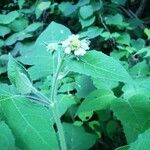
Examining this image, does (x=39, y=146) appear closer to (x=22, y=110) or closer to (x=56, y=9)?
(x=22, y=110)

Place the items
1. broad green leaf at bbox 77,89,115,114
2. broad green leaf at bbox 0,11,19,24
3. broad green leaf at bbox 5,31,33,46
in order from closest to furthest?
1. broad green leaf at bbox 77,89,115,114
2. broad green leaf at bbox 5,31,33,46
3. broad green leaf at bbox 0,11,19,24

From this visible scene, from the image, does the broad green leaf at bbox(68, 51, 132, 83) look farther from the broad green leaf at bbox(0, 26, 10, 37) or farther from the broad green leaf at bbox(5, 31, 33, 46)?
the broad green leaf at bbox(0, 26, 10, 37)

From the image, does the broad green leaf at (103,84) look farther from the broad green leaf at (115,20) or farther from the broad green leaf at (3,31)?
the broad green leaf at (3,31)

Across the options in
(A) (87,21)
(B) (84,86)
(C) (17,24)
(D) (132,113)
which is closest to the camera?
(D) (132,113)

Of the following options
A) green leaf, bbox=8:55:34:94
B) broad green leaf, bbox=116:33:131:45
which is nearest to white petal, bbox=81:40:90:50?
green leaf, bbox=8:55:34:94

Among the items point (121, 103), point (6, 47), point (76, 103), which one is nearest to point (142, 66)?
point (76, 103)

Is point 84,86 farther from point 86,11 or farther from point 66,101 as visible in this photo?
point 86,11

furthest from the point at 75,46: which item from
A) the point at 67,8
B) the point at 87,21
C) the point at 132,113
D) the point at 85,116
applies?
the point at 67,8
